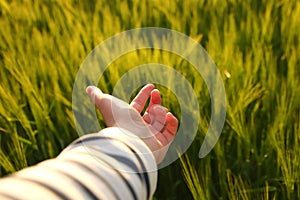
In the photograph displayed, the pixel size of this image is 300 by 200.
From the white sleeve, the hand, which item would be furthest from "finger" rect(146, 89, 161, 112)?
the white sleeve

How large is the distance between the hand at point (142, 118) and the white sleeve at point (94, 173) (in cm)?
3

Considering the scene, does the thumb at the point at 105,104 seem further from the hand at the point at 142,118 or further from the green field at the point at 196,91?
the green field at the point at 196,91

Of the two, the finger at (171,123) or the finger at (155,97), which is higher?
the finger at (155,97)

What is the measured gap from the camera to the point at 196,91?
94 centimetres

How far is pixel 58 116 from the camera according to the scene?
97 cm

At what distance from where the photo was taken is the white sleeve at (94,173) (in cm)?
53

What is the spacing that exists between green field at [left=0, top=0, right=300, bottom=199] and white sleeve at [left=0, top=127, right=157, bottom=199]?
0.38 ft

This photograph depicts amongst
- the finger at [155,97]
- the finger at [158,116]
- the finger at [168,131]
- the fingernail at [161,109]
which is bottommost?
the finger at [168,131]

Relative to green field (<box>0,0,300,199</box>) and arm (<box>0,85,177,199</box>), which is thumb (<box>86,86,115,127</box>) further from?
green field (<box>0,0,300,199</box>)

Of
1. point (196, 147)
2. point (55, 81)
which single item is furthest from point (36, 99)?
point (196, 147)

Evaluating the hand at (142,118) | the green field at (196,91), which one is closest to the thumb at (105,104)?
the hand at (142,118)

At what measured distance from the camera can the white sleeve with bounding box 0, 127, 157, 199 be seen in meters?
0.53

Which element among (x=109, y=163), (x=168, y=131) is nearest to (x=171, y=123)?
(x=168, y=131)

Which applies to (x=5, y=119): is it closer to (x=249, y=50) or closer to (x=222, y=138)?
(x=222, y=138)
